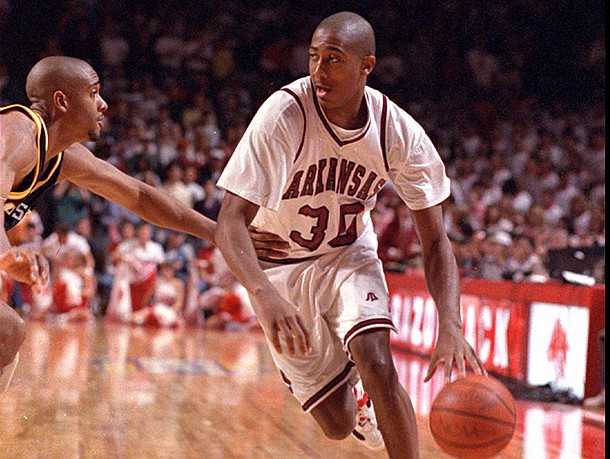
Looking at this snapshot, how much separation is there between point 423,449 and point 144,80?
11.1 m

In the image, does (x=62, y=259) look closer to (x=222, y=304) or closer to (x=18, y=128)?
(x=222, y=304)

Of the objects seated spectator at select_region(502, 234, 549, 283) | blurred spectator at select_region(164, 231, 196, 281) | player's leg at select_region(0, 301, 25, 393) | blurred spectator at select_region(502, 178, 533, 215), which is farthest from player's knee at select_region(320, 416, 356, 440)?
blurred spectator at select_region(502, 178, 533, 215)

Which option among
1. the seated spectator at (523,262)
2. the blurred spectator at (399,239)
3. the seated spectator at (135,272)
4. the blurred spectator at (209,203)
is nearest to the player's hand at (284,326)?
the seated spectator at (523,262)

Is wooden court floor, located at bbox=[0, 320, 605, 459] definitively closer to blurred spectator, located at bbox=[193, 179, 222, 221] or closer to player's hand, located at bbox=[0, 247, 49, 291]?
player's hand, located at bbox=[0, 247, 49, 291]

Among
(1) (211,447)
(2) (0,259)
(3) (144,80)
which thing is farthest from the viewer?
(3) (144,80)

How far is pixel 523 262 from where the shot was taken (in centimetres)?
1009

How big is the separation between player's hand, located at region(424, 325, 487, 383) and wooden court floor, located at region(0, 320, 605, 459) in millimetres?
1753

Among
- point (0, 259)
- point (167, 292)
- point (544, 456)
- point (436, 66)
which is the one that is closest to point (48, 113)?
point (0, 259)

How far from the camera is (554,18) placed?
18906 millimetres

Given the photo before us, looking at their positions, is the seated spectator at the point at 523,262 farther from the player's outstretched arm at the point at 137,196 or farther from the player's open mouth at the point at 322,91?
the player's open mouth at the point at 322,91

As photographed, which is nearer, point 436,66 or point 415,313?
point 415,313

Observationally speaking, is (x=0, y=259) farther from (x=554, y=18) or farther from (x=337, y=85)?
(x=554, y=18)

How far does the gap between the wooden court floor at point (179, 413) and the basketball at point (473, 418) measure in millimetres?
1647

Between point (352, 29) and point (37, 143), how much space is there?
4.56ft
